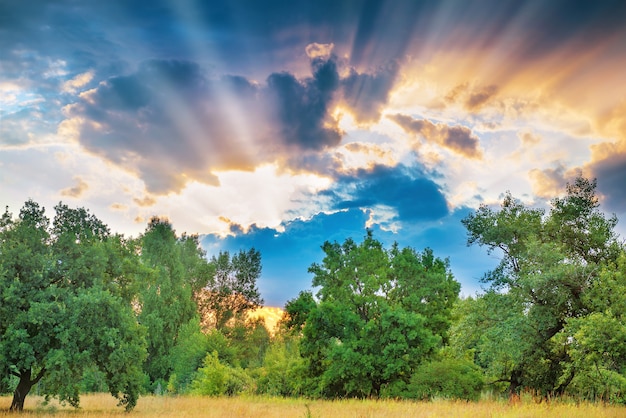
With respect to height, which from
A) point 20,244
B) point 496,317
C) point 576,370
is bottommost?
point 576,370

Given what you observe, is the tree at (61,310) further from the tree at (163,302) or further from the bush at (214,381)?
the tree at (163,302)

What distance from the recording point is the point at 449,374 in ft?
107

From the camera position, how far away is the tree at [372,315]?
33.2 meters

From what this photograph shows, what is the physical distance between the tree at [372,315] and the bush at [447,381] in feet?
4.09

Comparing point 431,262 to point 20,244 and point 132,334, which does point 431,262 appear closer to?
point 132,334

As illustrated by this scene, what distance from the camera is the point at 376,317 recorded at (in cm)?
3528

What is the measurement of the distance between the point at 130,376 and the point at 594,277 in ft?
76.9

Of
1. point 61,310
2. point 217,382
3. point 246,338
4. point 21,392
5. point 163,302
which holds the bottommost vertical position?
point 217,382

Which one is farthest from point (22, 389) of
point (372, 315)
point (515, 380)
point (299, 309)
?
point (515, 380)

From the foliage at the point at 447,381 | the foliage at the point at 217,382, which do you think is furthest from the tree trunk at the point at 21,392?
the foliage at the point at 447,381

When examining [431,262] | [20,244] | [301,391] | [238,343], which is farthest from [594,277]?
[238,343]

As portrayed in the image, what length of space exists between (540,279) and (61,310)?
22.3 m

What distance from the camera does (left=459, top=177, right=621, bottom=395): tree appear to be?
83.4 feet

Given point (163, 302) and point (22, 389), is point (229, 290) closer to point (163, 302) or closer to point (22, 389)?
point (163, 302)
